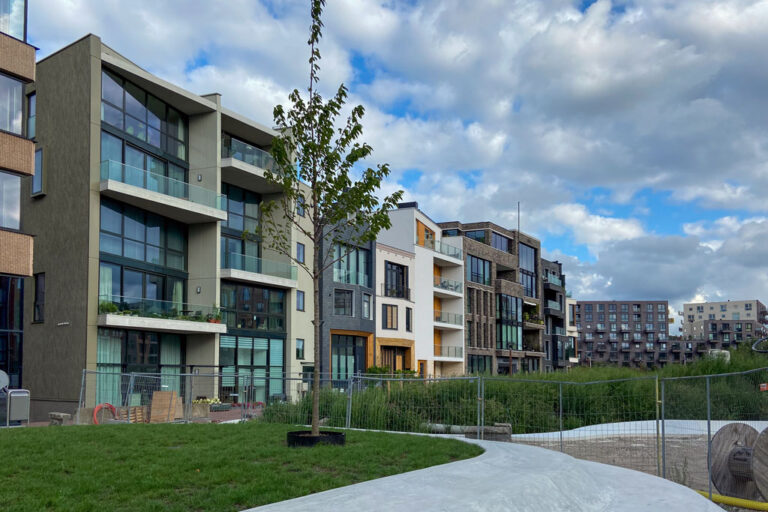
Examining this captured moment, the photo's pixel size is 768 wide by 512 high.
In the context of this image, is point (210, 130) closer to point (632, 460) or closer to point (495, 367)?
point (632, 460)

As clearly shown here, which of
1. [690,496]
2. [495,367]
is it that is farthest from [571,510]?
[495,367]

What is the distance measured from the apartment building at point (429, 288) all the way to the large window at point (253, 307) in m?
10.9

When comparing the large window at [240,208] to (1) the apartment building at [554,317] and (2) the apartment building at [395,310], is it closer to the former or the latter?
(2) the apartment building at [395,310]

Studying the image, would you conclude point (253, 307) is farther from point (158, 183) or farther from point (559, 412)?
point (559, 412)

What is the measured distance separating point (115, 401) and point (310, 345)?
15.8m

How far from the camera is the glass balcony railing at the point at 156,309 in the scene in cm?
2688

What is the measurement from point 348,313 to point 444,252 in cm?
1529

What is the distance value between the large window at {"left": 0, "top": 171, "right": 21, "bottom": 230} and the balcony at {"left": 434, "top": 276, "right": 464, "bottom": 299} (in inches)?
Result: 1386

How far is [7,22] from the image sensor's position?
22.2m

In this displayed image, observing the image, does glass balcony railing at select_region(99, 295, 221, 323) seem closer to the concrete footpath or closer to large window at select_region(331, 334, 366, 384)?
large window at select_region(331, 334, 366, 384)

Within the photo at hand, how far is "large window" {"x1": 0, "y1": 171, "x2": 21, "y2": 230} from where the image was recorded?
21.4m

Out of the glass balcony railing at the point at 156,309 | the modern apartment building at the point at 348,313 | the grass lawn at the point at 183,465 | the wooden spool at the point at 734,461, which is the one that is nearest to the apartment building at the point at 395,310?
the modern apartment building at the point at 348,313

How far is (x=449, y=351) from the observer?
55312 millimetres

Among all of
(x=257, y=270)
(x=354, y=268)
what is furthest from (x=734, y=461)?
(x=354, y=268)
